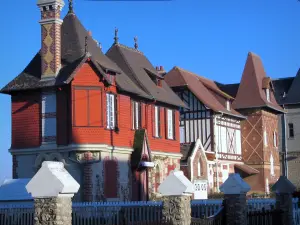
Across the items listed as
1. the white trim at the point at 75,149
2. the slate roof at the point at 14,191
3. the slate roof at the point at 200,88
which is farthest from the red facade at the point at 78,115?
the slate roof at the point at 200,88

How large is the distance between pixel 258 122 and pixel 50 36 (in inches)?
939

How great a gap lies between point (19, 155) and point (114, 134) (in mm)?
4615

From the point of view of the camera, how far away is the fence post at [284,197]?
59.8ft

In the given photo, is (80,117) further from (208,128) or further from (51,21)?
(208,128)

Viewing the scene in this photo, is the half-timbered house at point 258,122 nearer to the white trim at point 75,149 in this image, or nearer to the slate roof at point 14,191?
the white trim at point 75,149

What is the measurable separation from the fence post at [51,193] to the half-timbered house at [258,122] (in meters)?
37.1

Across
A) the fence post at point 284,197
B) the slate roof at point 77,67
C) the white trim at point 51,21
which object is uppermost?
the white trim at point 51,21

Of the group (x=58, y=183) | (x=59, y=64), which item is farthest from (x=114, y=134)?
(x=58, y=183)

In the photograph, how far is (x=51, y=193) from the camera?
9.87m

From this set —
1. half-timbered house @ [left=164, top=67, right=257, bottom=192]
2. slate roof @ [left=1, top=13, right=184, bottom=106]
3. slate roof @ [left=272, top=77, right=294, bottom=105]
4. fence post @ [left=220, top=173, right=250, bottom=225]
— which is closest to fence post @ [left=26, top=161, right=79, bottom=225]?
fence post @ [left=220, top=173, right=250, bottom=225]

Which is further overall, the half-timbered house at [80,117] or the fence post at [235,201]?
the half-timbered house at [80,117]

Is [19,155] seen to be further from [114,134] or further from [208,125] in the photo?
[208,125]

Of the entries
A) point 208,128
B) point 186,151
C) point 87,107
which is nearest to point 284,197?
point 87,107

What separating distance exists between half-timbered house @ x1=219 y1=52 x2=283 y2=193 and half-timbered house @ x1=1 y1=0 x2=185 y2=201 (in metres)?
16.9
